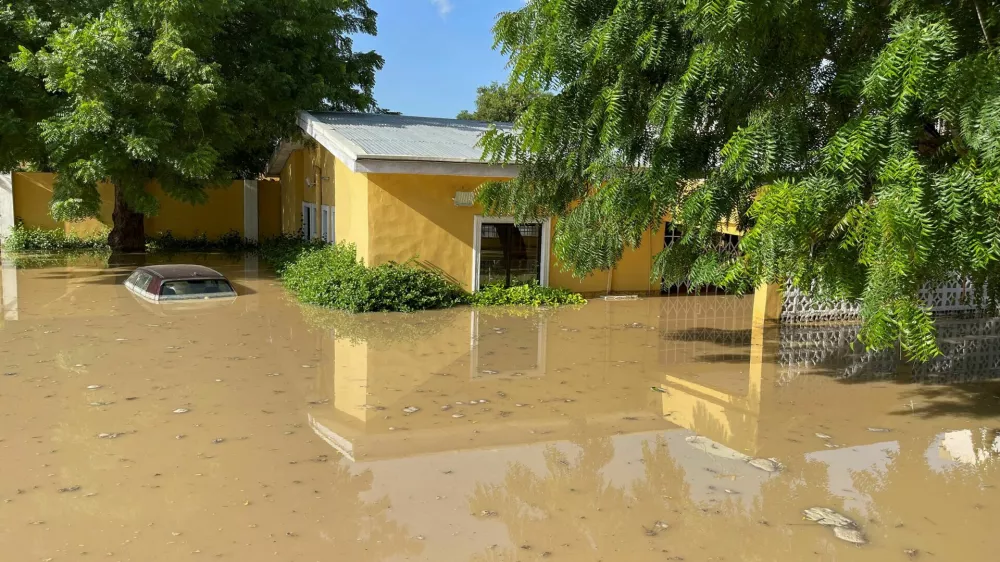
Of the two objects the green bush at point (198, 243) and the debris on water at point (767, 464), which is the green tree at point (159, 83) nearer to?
the green bush at point (198, 243)

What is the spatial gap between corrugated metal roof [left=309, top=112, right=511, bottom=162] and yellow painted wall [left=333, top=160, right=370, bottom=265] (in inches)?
33.4

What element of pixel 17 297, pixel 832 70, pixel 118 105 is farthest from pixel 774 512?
pixel 118 105

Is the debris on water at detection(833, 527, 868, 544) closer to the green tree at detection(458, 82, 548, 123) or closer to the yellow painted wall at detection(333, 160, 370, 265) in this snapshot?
the yellow painted wall at detection(333, 160, 370, 265)

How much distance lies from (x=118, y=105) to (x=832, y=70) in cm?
→ 1439

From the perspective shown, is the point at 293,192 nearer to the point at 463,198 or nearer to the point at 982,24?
the point at 463,198

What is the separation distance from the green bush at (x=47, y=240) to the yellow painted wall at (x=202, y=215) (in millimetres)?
1938

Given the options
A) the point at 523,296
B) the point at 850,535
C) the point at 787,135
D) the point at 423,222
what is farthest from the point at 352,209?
the point at 850,535

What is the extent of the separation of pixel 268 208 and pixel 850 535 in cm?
2484

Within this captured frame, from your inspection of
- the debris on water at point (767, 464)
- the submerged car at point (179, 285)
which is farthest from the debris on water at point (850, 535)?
the submerged car at point (179, 285)

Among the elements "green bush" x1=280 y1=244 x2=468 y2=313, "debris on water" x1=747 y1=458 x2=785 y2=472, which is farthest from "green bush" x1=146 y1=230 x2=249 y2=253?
"debris on water" x1=747 y1=458 x2=785 y2=472

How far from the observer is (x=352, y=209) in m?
15.7

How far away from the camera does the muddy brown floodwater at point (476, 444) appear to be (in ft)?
17.1

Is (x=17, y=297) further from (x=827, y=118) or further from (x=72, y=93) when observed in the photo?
(x=827, y=118)

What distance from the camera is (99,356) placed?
9969 millimetres
